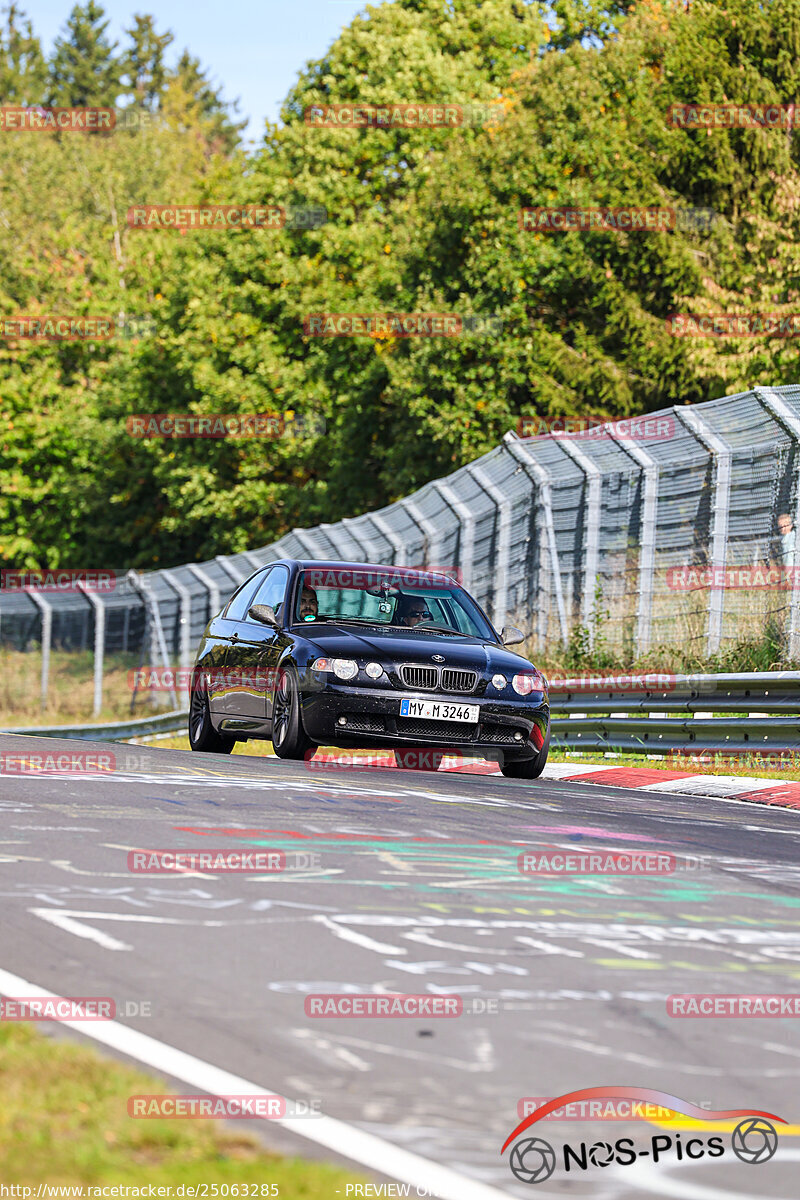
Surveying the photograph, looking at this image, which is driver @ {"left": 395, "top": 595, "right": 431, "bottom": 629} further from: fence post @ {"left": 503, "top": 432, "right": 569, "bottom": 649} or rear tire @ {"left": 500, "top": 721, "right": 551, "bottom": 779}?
fence post @ {"left": 503, "top": 432, "right": 569, "bottom": 649}

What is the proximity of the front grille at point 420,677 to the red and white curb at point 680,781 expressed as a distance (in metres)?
0.90

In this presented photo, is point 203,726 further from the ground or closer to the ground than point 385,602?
closer to the ground

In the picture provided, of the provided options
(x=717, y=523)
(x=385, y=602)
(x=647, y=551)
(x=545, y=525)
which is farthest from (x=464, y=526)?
(x=385, y=602)

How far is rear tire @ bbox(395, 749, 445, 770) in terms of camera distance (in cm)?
1460

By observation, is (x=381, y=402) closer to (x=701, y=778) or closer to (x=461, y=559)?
(x=461, y=559)

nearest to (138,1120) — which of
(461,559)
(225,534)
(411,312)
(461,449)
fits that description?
(461,559)

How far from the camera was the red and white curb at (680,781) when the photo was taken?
11430 mm

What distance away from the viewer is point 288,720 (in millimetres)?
12219

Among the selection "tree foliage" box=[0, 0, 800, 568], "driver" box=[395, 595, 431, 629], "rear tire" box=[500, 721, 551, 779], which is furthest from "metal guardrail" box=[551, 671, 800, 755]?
"tree foliage" box=[0, 0, 800, 568]

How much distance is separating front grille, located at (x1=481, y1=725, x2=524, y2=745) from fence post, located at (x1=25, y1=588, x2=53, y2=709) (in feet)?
80.3

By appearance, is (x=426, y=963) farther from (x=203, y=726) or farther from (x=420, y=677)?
(x=203, y=726)

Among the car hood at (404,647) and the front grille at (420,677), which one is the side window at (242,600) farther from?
the front grille at (420,677)

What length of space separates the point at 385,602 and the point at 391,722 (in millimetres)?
1565

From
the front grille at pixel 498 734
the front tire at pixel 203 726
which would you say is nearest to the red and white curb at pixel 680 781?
the front grille at pixel 498 734
